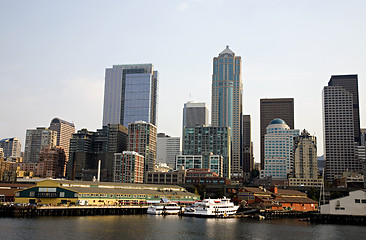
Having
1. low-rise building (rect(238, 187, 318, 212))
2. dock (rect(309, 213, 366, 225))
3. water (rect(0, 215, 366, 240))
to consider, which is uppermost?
low-rise building (rect(238, 187, 318, 212))

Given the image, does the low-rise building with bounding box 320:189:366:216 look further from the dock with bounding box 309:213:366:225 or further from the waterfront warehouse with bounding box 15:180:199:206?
the waterfront warehouse with bounding box 15:180:199:206

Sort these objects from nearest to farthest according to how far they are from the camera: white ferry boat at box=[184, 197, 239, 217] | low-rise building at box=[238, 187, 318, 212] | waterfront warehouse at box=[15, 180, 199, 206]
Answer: waterfront warehouse at box=[15, 180, 199, 206]
white ferry boat at box=[184, 197, 239, 217]
low-rise building at box=[238, 187, 318, 212]

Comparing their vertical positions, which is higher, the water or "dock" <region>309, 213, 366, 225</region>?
"dock" <region>309, 213, 366, 225</region>

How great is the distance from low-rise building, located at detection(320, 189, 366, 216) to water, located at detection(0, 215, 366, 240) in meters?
11.0

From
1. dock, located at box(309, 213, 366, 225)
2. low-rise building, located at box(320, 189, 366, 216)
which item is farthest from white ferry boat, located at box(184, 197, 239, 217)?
low-rise building, located at box(320, 189, 366, 216)

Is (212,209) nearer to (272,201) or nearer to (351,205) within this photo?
(272,201)

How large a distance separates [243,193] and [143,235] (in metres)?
94.4

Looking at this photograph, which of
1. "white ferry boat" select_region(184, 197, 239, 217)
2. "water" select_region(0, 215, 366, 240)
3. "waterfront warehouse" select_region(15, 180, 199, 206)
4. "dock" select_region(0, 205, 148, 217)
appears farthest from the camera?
"white ferry boat" select_region(184, 197, 239, 217)

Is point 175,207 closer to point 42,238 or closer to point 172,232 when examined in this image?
point 172,232

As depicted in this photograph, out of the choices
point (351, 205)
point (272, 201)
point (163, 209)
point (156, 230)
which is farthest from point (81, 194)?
point (351, 205)

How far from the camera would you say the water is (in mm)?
96125

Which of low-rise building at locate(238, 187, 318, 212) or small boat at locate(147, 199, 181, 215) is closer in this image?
small boat at locate(147, 199, 181, 215)

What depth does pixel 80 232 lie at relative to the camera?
10000 cm

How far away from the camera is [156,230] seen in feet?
357
